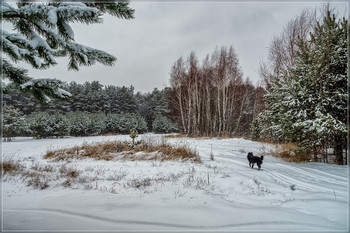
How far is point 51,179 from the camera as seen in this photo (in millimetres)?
3262

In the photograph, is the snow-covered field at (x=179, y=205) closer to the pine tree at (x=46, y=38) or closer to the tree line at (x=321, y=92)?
the pine tree at (x=46, y=38)

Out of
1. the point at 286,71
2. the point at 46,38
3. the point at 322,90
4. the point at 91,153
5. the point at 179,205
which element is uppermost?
the point at 286,71

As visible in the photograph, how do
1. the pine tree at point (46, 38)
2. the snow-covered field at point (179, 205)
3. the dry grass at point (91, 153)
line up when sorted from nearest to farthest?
the pine tree at point (46, 38)
the snow-covered field at point (179, 205)
the dry grass at point (91, 153)

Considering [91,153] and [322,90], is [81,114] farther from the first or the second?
[322,90]

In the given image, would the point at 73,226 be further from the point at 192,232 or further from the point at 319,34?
the point at 319,34

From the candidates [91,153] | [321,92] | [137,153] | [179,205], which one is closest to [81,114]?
[91,153]

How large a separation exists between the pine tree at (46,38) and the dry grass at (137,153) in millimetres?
4240

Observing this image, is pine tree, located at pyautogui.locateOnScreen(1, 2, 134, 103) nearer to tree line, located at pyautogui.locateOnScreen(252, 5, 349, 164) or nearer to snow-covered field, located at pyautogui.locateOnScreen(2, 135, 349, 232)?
snow-covered field, located at pyautogui.locateOnScreen(2, 135, 349, 232)

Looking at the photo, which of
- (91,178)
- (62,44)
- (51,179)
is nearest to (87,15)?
(62,44)

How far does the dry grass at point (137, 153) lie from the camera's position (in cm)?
559

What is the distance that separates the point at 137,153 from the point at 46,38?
5034 millimetres

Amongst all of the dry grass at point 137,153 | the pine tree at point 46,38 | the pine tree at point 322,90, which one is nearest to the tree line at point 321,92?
the pine tree at point 322,90

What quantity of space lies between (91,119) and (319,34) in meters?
24.6

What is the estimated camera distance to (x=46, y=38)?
164 centimetres
